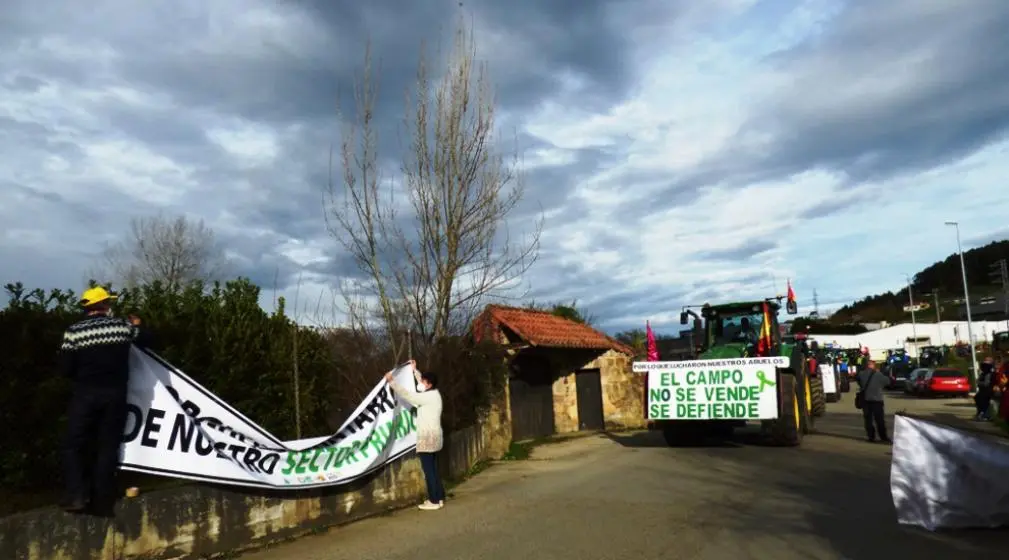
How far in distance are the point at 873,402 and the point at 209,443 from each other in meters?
13.3

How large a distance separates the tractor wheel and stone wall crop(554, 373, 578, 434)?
27.0 ft

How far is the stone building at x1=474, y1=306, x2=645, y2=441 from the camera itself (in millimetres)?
20609

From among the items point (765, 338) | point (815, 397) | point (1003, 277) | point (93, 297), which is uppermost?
point (1003, 277)

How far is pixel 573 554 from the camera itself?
6.75 meters

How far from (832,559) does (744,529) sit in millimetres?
1294

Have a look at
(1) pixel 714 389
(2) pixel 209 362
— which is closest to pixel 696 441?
(1) pixel 714 389

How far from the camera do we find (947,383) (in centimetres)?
3556

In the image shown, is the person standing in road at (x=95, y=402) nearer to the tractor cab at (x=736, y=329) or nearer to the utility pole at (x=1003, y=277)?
the tractor cab at (x=736, y=329)

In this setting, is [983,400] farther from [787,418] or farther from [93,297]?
[93,297]

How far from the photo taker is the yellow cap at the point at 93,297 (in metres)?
6.18

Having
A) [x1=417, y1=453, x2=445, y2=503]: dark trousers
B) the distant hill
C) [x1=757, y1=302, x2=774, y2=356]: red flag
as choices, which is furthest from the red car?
the distant hill

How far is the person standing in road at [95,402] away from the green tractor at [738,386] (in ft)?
35.2

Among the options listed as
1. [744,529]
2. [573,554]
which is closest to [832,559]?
[744,529]

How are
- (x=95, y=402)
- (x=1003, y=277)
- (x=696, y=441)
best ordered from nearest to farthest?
(x=95, y=402) → (x=696, y=441) → (x=1003, y=277)
